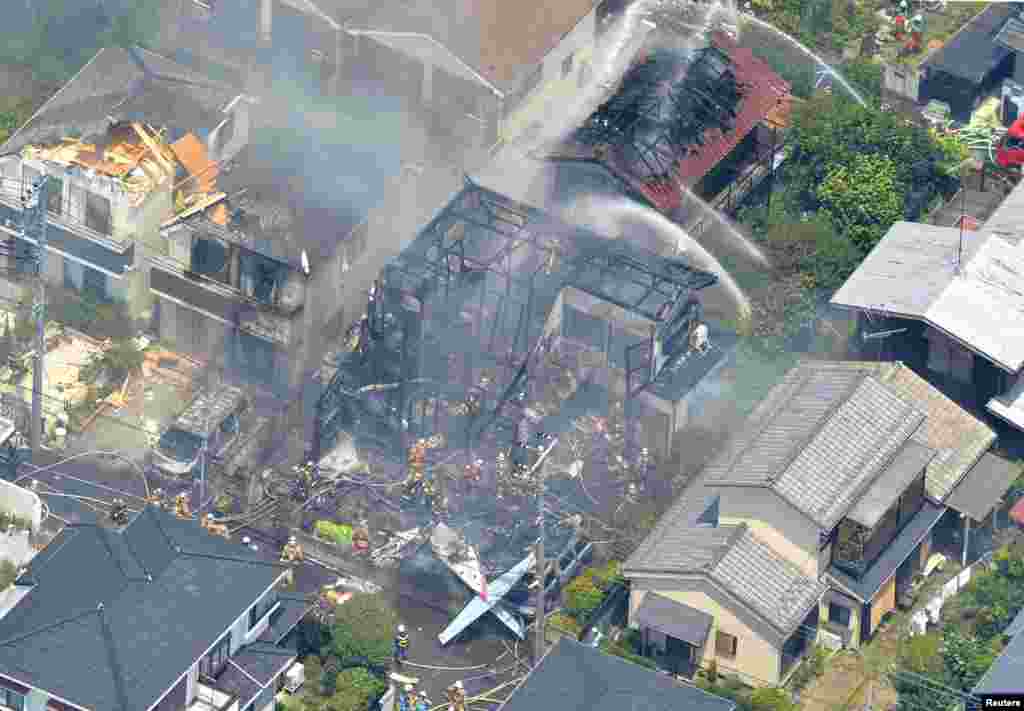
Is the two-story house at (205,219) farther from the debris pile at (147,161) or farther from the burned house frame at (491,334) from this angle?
the burned house frame at (491,334)

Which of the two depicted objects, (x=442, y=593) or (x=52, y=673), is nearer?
(x=52, y=673)

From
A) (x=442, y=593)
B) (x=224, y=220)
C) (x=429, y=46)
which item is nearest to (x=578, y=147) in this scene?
(x=429, y=46)

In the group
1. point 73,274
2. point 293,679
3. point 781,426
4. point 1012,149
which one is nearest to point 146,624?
point 293,679

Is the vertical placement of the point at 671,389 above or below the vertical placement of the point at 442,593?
above

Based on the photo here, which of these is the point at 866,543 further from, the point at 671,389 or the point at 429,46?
the point at 429,46

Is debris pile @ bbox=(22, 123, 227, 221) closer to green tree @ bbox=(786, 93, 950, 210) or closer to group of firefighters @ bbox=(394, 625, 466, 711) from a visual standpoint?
group of firefighters @ bbox=(394, 625, 466, 711)

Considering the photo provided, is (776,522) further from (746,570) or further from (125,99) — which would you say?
(125,99)
